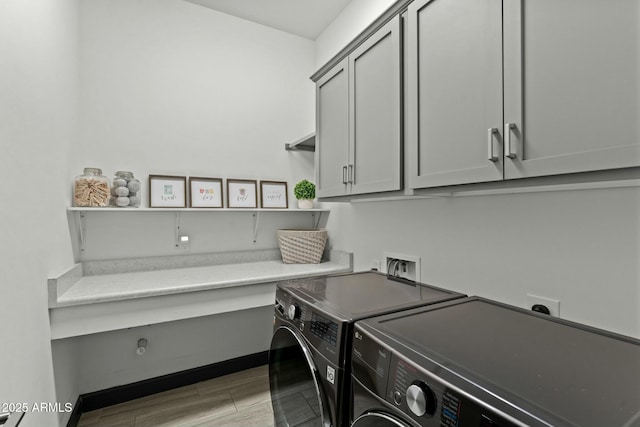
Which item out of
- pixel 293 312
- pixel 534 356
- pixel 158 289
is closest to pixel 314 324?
pixel 293 312

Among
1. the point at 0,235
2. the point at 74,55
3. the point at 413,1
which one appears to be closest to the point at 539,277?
the point at 413,1

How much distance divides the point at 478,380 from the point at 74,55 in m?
2.50

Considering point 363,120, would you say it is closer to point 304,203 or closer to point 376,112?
point 376,112

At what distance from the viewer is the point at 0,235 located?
0.99m

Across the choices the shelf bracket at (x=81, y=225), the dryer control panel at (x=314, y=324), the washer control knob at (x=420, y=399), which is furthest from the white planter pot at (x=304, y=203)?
the washer control knob at (x=420, y=399)

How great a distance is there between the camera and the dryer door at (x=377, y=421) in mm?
775

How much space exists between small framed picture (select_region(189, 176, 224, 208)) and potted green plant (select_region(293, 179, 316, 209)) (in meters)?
0.58

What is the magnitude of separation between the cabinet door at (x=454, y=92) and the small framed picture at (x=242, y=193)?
4.82ft

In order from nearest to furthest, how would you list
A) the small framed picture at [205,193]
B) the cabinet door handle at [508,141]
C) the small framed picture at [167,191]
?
1. the cabinet door handle at [508,141]
2. the small framed picture at [167,191]
3. the small framed picture at [205,193]

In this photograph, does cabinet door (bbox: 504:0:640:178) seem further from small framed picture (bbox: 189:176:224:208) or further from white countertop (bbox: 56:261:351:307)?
small framed picture (bbox: 189:176:224:208)

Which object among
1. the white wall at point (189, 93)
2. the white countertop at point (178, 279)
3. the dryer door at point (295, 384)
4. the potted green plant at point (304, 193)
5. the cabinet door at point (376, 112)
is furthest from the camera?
the potted green plant at point (304, 193)

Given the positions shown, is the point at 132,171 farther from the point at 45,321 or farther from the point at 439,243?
the point at 439,243

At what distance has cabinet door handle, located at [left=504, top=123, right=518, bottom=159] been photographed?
3.14ft

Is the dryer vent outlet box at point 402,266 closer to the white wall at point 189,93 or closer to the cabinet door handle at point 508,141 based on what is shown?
the cabinet door handle at point 508,141
